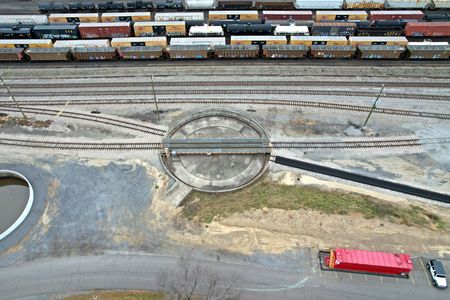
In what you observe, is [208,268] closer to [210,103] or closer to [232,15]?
[210,103]

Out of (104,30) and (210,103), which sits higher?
(104,30)

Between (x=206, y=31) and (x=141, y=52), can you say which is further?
(x=206, y=31)

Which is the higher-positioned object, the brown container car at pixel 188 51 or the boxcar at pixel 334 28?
the boxcar at pixel 334 28

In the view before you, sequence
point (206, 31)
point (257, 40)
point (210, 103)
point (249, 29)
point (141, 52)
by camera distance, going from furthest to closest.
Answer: point (249, 29), point (206, 31), point (257, 40), point (141, 52), point (210, 103)

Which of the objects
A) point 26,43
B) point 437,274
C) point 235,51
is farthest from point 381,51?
point 26,43

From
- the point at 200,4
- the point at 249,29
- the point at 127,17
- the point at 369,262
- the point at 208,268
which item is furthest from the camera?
the point at 200,4

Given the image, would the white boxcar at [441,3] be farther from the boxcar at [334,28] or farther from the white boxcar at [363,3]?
the boxcar at [334,28]

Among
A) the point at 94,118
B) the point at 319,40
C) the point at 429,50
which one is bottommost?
the point at 94,118

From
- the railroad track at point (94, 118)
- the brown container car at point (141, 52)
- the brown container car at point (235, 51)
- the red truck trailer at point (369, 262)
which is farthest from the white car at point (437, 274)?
the brown container car at point (141, 52)
